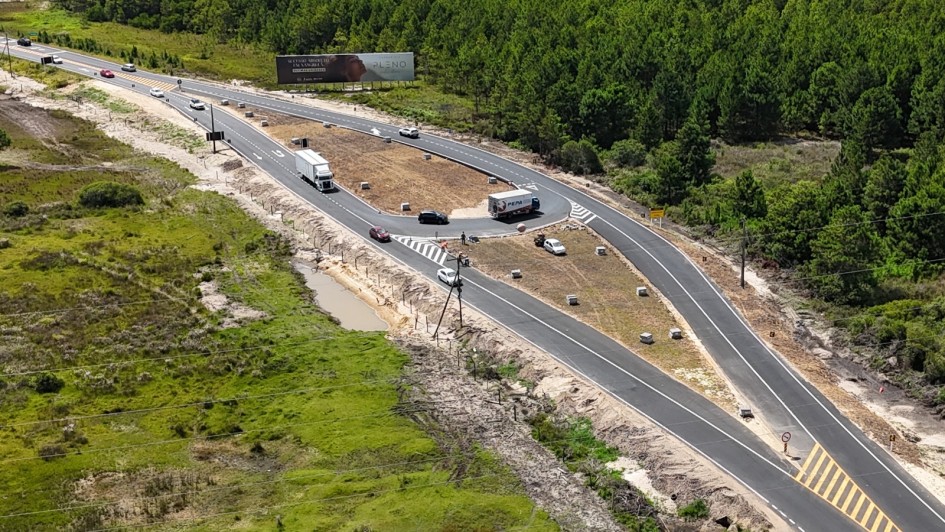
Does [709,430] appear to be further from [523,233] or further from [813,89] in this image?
[813,89]

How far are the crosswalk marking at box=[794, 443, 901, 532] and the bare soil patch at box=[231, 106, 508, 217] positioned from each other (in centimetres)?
6390

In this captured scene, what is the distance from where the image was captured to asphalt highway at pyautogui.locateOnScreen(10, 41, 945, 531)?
70750mm

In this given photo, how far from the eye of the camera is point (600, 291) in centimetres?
10531

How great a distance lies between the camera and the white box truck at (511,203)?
12575 cm

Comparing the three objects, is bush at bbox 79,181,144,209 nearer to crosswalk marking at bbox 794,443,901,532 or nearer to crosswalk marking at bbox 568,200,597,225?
crosswalk marking at bbox 568,200,597,225

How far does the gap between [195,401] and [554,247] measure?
4581 cm

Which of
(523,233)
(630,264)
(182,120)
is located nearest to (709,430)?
(630,264)

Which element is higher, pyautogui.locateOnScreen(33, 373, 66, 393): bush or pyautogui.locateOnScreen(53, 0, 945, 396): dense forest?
pyautogui.locateOnScreen(53, 0, 945, 396): dense forest

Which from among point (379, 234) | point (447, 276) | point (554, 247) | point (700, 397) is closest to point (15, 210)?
point (379, 234)

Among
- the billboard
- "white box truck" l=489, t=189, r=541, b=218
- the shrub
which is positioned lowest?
the shrub

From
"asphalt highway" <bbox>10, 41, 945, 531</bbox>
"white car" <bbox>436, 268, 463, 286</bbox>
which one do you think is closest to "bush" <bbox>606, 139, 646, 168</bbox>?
"asphalt highway" <bbox>10, 41, 945, 531</bbox>

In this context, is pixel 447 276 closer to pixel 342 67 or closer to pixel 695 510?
pixel 695 510

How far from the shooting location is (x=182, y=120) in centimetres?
17588

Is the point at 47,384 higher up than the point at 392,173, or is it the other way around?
the point at 392,173
